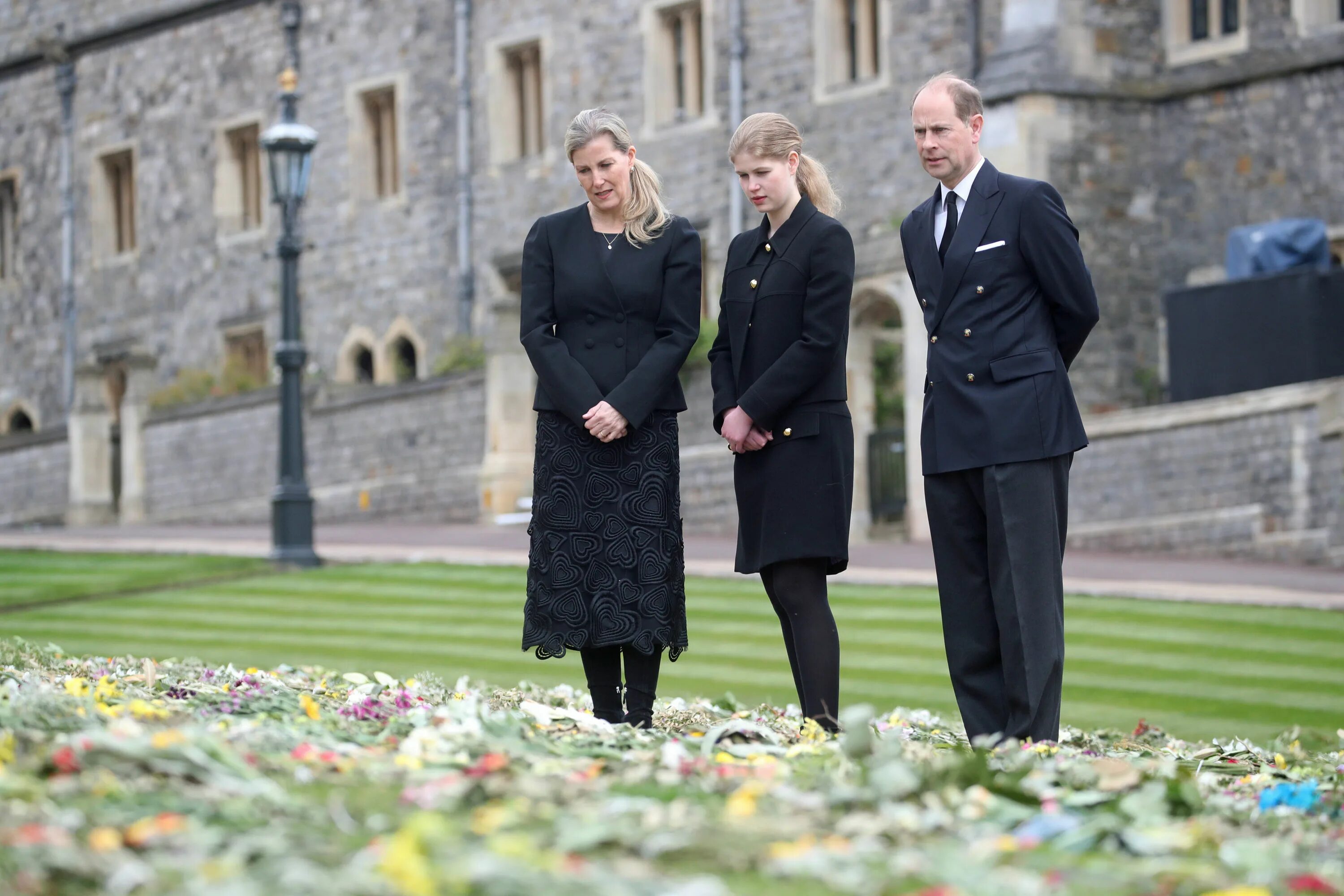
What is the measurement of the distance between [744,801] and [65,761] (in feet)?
4.50

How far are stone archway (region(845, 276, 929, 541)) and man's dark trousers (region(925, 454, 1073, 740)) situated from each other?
11801mm

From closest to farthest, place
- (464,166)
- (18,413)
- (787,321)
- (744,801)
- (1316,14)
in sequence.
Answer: (744,801), (787,321), (1316,14), (464,166), (18,413)

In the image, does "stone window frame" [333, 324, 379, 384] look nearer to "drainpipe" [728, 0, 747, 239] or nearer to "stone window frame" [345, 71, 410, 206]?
"stone window frame" [345, 71, 410, 206]

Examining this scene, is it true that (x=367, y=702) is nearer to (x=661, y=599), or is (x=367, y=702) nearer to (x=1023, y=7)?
(x=661, y=599)

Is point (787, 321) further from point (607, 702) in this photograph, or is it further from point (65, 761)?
point (65, 761)

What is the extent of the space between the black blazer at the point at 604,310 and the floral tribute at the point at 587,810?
43.6 inches

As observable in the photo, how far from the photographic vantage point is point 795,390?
5469mm

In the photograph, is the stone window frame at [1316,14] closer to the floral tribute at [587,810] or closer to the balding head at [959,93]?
the balding head at [959,93]

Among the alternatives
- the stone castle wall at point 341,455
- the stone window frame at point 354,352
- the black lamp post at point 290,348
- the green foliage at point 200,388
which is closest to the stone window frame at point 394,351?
the stone window frame at point 354,352

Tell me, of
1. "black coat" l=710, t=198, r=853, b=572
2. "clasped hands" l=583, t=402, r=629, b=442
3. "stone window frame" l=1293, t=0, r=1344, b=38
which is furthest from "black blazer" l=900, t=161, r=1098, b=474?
"stone window frame" l=1293, t=0, r=1344, b=38

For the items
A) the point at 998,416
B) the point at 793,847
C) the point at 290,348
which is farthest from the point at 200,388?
the point at 793,847

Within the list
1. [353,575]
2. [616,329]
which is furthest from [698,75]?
[616,329]

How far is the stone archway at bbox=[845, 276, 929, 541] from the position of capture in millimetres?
17594

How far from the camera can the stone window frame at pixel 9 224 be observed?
34.1 meters
